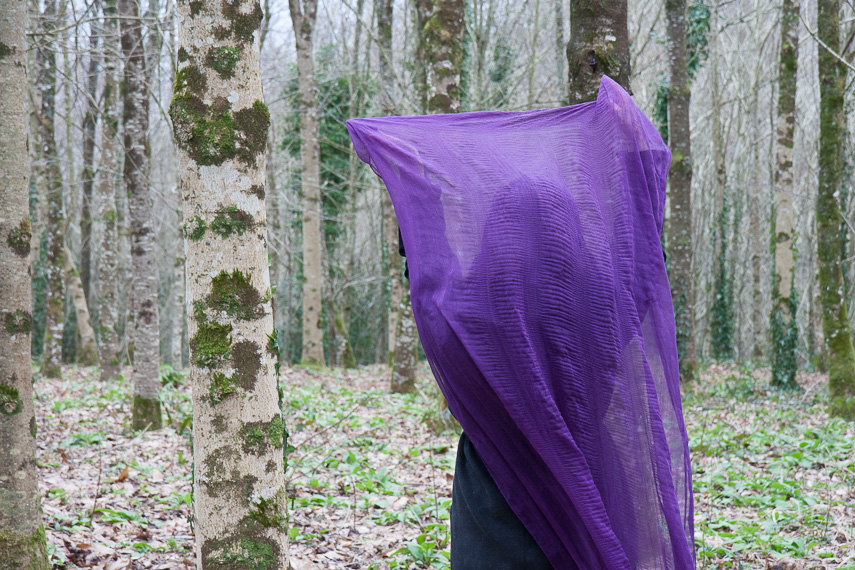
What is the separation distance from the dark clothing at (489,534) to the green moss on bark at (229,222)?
1.40 m

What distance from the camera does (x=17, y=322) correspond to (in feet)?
9.17

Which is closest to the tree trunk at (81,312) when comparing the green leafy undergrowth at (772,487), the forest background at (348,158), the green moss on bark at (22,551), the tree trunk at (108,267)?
the forest background at (348,158)

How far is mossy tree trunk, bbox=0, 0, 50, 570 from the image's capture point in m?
2.71

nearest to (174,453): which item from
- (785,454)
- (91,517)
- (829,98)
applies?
(91,517)

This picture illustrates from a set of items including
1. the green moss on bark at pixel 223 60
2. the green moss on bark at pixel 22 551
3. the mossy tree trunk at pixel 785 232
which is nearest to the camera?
A: the green moss on bark at pixel 223 60

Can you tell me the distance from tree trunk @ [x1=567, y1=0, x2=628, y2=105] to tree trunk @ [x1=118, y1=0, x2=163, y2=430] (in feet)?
16.9

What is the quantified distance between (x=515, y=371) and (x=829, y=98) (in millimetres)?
8209

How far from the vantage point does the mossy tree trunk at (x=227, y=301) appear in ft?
7.89

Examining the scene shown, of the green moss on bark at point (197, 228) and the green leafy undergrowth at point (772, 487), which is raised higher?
the green moss on bark at point (197, 228)

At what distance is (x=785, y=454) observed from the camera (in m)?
6.07

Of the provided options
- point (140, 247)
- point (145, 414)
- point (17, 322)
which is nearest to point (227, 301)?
point (17, 322)

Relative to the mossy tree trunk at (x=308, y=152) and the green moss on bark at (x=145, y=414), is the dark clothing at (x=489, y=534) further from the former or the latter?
the mossy tree trunk at (x=308, y=152)

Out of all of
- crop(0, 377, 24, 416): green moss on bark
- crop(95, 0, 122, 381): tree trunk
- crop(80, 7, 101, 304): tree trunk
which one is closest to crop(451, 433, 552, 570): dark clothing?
crop(0, 377, 24, 416): green moss on bark

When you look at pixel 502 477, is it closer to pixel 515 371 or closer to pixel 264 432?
pixel 515 371
